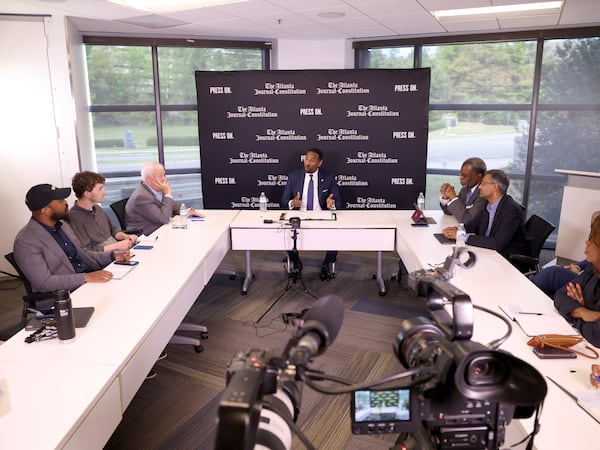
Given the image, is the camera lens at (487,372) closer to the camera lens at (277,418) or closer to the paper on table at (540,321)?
the camera lens at (277,418)

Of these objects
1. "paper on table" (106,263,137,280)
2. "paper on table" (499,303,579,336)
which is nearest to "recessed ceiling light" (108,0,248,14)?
"paper on table" (106,263,137,280)

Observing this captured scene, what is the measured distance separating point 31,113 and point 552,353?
17.2 feet

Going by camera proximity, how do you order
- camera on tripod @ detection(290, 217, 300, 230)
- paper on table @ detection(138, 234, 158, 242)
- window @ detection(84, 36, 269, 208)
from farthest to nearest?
1. window @ detection(84, 36, 269, 208)
2. camera on tripod @ detection(290, 217, 300, 230)
3. paper on table @ detection(138, 234, 158, 242)

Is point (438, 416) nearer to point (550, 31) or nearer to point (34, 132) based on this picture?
point (34, 132)

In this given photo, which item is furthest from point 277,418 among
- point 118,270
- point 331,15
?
point 331,15

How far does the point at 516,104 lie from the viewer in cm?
596

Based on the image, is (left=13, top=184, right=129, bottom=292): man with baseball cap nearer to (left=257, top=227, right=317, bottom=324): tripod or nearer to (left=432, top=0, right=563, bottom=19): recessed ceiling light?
(left=257, top=227, right=317, bottom=324): tripod

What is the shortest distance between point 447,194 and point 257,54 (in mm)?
3329

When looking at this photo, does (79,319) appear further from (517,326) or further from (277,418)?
(517,326)

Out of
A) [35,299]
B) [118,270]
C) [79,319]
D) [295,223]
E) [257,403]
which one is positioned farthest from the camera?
[295,223]

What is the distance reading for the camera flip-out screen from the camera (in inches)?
46.7

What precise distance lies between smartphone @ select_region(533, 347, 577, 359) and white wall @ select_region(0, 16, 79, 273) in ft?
16.3

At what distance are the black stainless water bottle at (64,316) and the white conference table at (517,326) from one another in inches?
72.5

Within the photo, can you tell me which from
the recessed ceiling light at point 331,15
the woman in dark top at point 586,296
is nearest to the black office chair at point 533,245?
the woman in dark top at point 586,296
